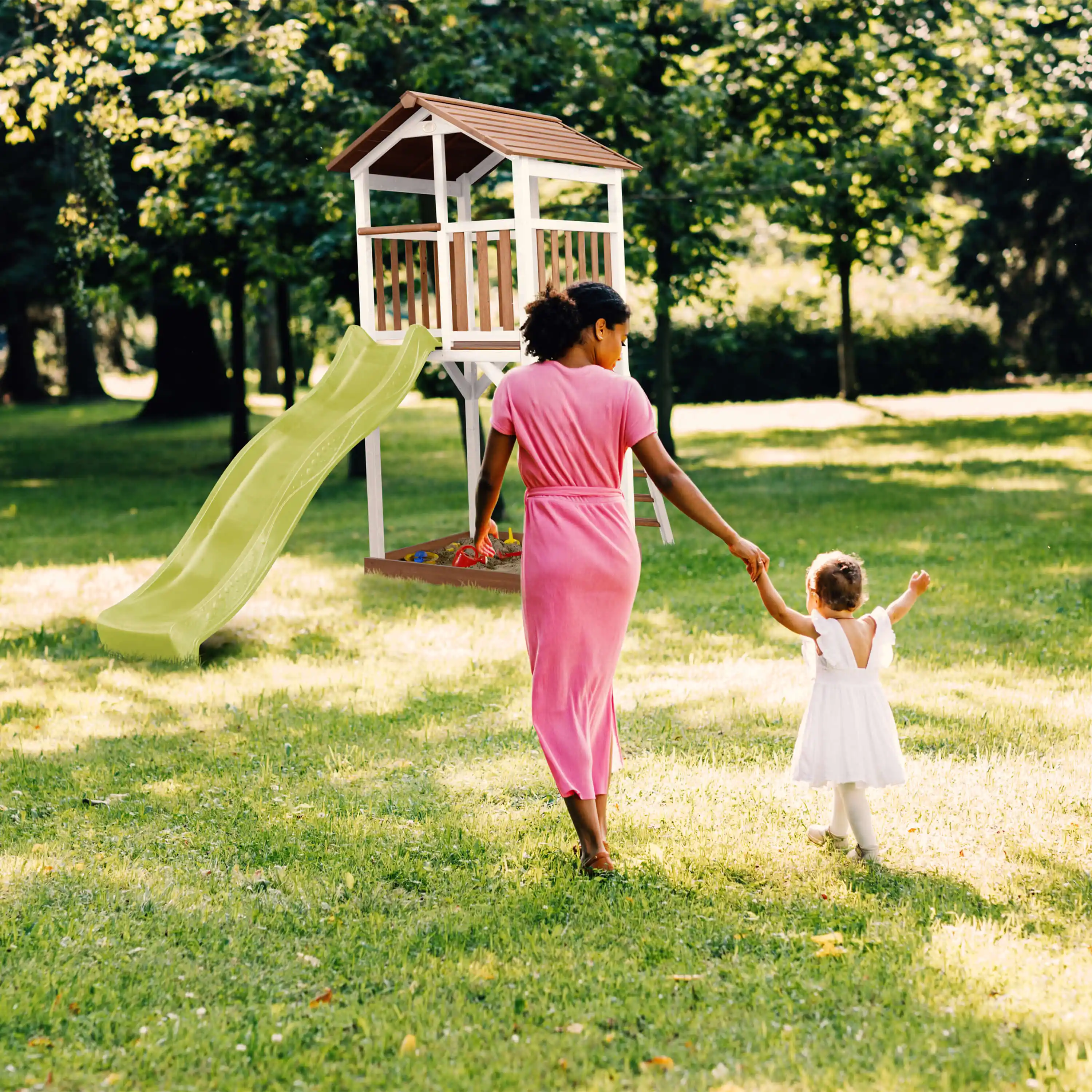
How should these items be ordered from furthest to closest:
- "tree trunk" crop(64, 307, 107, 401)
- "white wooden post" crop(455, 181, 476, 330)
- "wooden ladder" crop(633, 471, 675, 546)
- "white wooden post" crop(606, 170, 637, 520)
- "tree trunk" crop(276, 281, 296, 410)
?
"tree trunk" crop(64, 307, 107, 401) < "tree trunk" crop(276, 281, 296, 410) < "wooden ladder" crop(633, 471, 675, 546) < "white wooden post" crop(606, 170, 637, 520) < "white wooden post" crop(455, 181, 476, 330)

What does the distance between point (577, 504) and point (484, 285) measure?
11.1ft

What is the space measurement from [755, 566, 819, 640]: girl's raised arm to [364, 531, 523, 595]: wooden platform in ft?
8.75

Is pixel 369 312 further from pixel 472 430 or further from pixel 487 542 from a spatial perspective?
pixel 472 430

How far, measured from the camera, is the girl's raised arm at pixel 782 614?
15.4 ft

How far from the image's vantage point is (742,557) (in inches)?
188

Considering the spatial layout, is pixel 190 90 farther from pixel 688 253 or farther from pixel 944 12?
pixel 944 12

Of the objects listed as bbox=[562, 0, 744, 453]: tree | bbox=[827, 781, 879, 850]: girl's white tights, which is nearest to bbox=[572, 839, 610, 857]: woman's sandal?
bbox=[827, 781, 879, 850]: girl's white tights

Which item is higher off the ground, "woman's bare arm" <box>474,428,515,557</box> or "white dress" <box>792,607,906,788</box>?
"woman's bare arm" <box>474,428,515,557</box>

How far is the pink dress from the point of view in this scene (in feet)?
15.4

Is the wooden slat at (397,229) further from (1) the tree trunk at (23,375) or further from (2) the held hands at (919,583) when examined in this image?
(1) the tree trunk at (23,375)

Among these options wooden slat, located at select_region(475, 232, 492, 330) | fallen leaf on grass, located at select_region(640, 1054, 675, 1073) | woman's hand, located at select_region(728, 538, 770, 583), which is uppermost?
wooden slat, located at select_region(475, 232, 492, 330)

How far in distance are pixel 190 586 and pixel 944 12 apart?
15.6 m

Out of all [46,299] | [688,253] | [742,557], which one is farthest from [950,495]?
[46,299]

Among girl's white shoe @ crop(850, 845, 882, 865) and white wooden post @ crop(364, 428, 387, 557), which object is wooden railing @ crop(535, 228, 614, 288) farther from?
girl's white shoe @ crop(850, 845, 882, 865)
